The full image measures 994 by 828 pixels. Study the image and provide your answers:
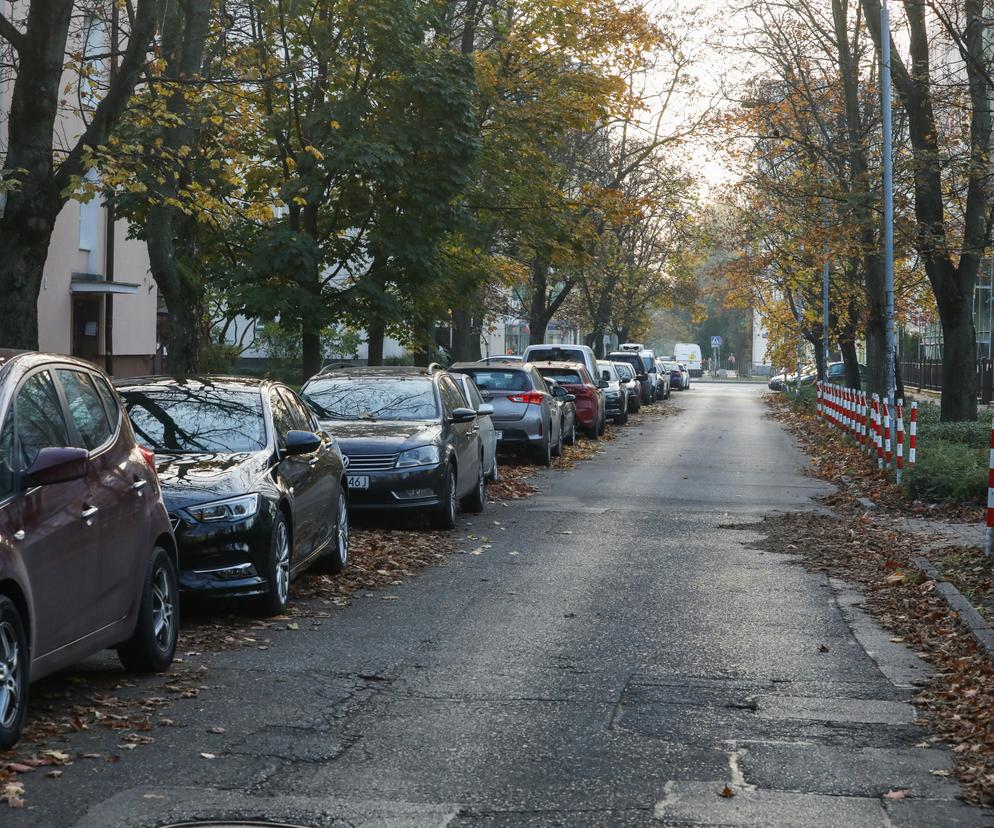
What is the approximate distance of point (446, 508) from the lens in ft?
48.6

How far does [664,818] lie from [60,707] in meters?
3.07

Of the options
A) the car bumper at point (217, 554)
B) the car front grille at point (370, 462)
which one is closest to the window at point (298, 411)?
the car bumper at point (217, 554)

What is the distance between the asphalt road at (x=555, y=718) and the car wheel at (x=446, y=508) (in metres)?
2.23

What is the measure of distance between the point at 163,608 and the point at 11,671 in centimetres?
191

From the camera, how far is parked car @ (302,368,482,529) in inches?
567

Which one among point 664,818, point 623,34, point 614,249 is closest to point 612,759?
point 664,818

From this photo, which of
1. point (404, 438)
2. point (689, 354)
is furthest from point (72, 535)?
point (689, 354)

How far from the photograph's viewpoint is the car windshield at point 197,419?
996 cm

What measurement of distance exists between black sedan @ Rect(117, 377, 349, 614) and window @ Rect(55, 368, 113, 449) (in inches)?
67.8

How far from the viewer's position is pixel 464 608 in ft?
33.4

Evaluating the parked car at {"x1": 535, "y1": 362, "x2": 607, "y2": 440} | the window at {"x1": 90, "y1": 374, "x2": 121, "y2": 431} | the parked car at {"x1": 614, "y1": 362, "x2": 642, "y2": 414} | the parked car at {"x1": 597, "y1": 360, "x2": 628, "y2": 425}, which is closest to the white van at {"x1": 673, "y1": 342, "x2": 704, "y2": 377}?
the parked car at {"x1": 614, "y1": 362, "x2": 642, "y2": 414}

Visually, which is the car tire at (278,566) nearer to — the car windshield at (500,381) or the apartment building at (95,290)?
the car windshield at (500,381)

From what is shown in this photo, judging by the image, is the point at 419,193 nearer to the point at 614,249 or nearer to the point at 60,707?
the point at 60,707

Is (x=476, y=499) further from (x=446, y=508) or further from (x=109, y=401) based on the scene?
(x=109, y=401)
